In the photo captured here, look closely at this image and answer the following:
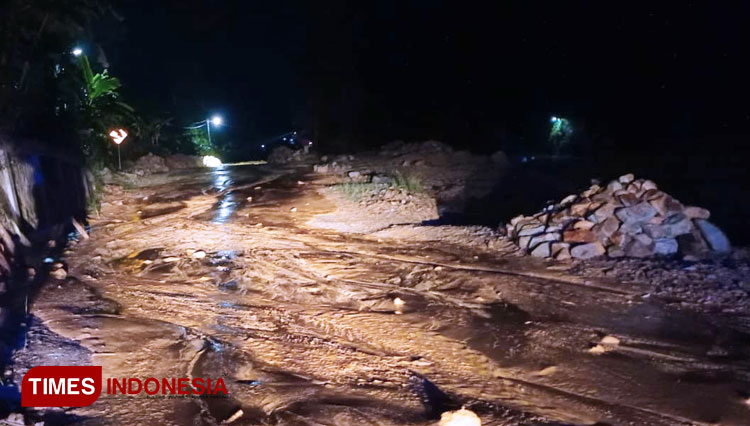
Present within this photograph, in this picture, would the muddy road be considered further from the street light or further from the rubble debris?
the street light

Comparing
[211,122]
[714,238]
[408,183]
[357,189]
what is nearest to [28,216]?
[357,189]

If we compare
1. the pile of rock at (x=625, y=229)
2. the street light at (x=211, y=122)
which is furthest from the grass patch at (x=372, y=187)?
the street light at (x=211, y=122)

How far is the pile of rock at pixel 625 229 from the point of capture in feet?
24.0

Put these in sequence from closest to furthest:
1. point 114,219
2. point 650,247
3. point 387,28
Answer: point 650,247, point 114,219, point 387,28

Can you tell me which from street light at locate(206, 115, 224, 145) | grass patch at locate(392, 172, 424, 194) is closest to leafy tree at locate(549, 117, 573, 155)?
grass patch at locate(392, 172, 424, 194)

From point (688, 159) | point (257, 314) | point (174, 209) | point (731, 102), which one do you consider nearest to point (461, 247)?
point (257, 314)

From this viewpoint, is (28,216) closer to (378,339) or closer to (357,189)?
(378,339)

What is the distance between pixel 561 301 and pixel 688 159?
52.7 ft

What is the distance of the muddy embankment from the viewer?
19.0 ft

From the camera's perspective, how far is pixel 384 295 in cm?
622

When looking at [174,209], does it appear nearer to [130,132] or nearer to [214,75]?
[130,132]

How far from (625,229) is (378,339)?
4581mm

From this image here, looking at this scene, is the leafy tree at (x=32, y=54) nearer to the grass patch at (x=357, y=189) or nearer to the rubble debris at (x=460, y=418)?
the grass patch at (x=357, y=189)

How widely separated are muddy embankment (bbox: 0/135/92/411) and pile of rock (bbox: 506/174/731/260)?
6.60 metres
